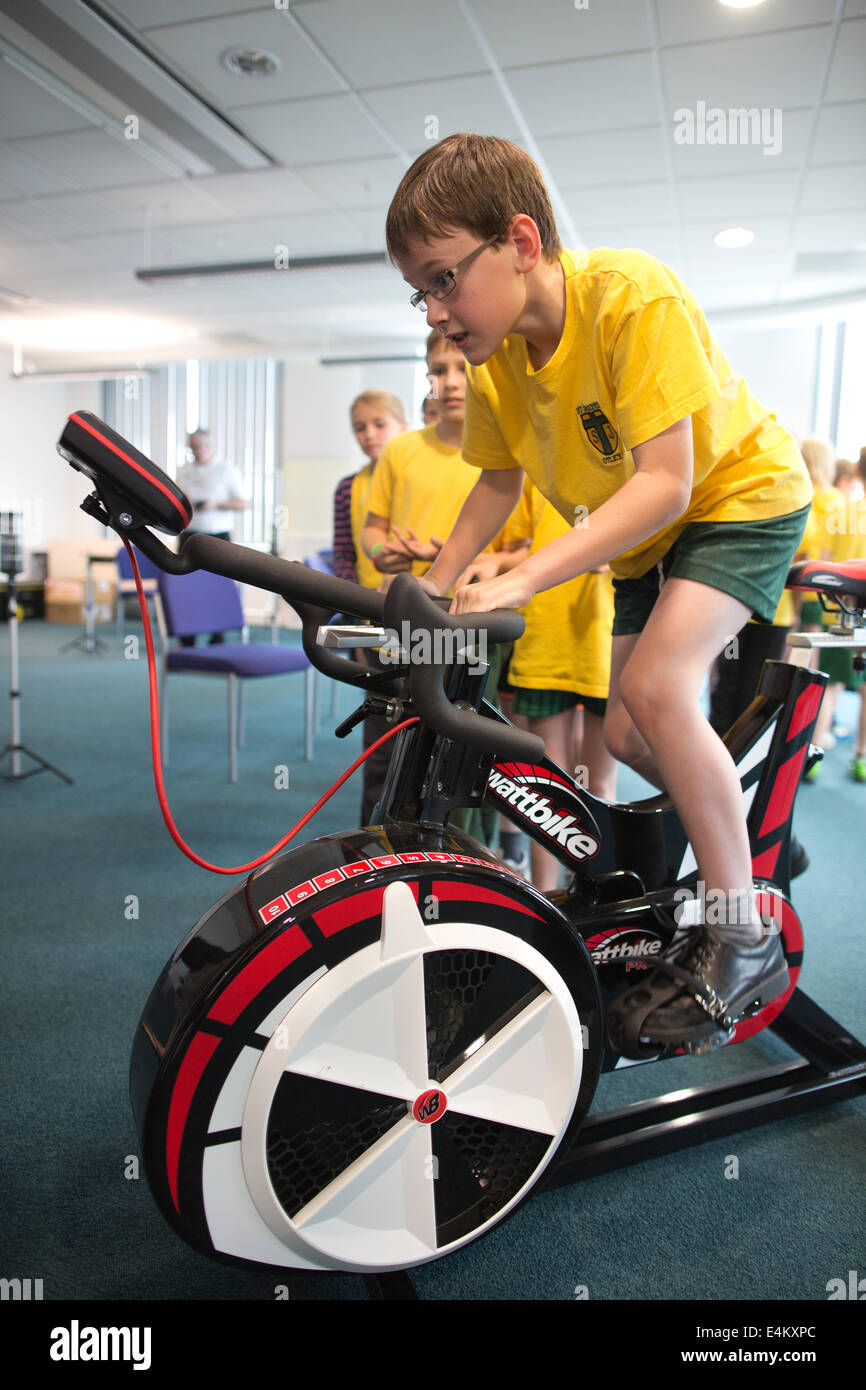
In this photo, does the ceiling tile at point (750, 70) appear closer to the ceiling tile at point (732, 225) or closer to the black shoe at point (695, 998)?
the ceiling tile at point (732, 225)

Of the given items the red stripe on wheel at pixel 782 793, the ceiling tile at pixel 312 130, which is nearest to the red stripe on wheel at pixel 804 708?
the red stripe on wheel at pixel 782 793

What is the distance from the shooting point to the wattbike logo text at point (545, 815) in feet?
3.62

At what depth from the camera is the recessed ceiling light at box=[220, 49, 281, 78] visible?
360 cm

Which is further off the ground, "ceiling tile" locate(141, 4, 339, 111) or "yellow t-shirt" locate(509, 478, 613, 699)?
"ceiling tile" locate(141, 4, 339, 111)

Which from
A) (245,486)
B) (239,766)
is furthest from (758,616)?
(245,486)

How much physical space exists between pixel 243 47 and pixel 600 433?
3.56 meters

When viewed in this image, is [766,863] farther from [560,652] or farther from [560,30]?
[560,30]

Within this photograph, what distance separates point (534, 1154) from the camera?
1.00 metres

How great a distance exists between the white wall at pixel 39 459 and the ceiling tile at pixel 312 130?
6.66 metres

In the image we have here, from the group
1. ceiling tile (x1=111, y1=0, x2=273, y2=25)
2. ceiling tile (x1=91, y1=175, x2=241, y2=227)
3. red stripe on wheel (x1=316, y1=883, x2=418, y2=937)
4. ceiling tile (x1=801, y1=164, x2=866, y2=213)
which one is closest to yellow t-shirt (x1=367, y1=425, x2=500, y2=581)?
red stripe on wheel (x1=316, y1=883, x2=418, y2=937)

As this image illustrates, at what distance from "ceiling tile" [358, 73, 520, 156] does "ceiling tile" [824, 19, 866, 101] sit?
1.42m

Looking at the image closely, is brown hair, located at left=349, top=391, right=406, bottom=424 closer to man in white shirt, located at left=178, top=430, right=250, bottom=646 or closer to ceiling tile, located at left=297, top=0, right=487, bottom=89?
ceiling tile, located at left=297, top=0, right=487, bottom=89

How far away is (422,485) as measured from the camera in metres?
2.09
